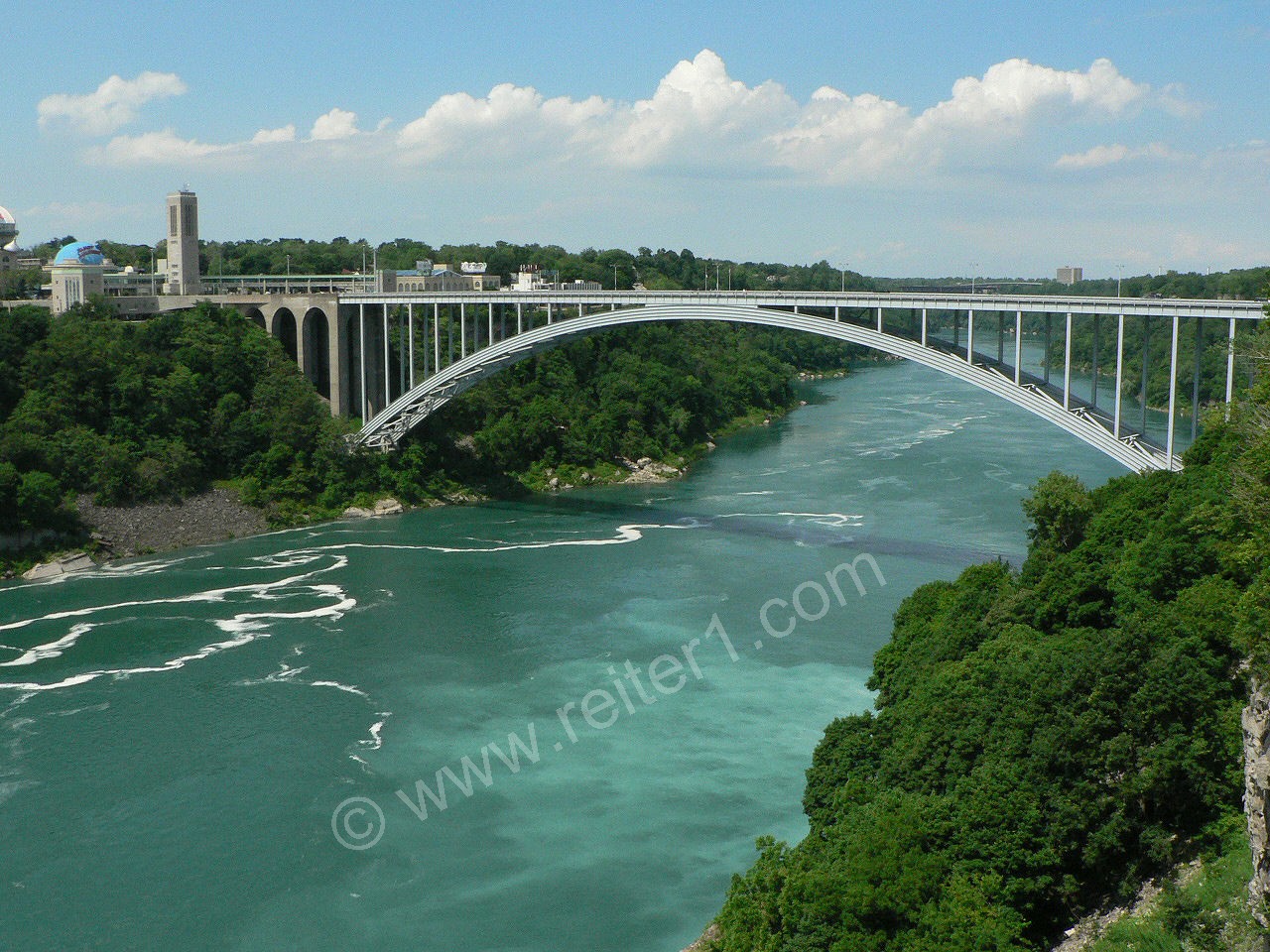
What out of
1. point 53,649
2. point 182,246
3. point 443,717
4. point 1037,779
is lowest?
point 443,717

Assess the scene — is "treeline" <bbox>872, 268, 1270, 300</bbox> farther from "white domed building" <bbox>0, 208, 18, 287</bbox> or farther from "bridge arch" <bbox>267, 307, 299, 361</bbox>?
"white domed building" <bbox>0, 208, 18, 287</bbox>

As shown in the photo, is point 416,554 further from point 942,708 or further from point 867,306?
point 942,708

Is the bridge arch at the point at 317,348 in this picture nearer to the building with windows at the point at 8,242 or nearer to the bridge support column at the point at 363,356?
the bridge support column at the point at 363,356

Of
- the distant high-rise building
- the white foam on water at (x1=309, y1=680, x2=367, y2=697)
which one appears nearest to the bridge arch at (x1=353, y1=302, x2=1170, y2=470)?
the distant high-rise building

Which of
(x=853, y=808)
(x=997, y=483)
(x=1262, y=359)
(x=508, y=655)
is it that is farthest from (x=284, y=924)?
(x=997, y=483)

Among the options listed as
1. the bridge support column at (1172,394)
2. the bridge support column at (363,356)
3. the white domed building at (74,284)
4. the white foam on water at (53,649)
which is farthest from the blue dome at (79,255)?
the bridge support column at (1172,394)

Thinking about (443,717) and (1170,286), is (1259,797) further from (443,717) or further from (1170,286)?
(1170,286)

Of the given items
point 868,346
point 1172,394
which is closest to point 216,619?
point 868,346

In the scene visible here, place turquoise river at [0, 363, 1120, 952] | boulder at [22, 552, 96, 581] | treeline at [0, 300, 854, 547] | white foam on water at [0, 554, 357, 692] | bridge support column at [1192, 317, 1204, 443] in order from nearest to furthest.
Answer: turquoise river at [0, 363, 1120, 952]
bridge support column at [1192, 317, 1204, 443]
white foam on water at [0, 554, 357, 692]
boulder at [22, 552, 96, 581]
treeline at [0, 300, 854, 547]

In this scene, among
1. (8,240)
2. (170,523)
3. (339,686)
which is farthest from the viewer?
(8,240)
